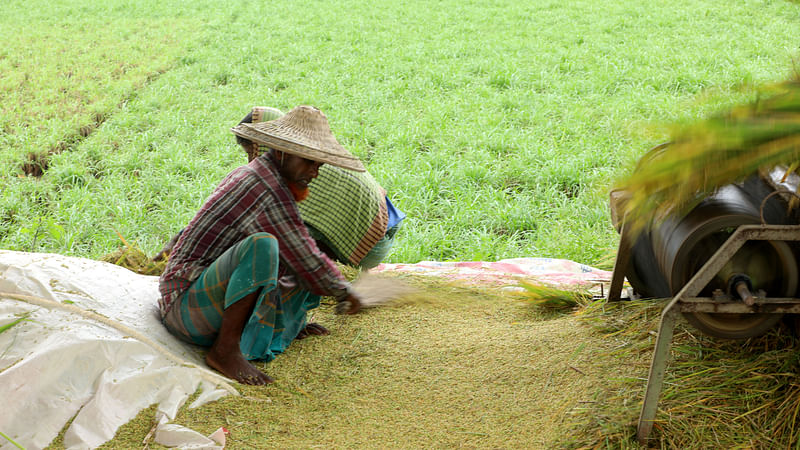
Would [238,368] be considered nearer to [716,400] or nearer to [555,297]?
[555,297]

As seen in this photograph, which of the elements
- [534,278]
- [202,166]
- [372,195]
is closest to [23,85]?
[202,166]

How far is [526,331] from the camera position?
107 inches

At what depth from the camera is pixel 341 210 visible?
3055mm

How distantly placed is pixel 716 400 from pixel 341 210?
5.68ft

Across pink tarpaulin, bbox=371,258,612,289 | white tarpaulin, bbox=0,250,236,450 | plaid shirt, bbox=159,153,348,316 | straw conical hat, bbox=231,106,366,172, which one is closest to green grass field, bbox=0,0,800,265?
pink tarpaulin, bbox=371,258,612,289

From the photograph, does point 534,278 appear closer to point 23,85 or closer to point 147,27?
point 23,85

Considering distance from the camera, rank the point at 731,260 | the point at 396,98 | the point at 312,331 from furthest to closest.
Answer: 1. the point at 396,98
2. the point at 312,331
3. the point at 731,260

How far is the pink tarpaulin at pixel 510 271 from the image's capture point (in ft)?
10.7

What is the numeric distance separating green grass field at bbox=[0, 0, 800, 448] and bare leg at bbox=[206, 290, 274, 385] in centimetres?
8

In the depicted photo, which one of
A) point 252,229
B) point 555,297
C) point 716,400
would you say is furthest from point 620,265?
point 252,229

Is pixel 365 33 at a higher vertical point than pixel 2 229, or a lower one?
higher

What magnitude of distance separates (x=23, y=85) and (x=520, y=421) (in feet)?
25.7

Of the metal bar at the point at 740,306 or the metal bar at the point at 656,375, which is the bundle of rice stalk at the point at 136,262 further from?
the metal bar at the point at 740,306

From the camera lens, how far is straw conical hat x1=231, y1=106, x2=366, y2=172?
233cm
